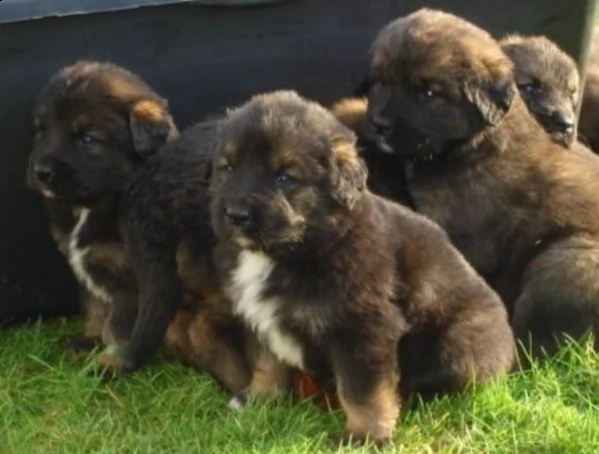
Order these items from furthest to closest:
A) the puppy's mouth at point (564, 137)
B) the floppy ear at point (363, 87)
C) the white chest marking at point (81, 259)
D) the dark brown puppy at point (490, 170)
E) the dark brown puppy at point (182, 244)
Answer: the puppy's mouth at point (564, 137)
the floppy ear at point (363, 87)
the dark brown puppy at point (490, 170)
the white chest marking at point (81, 259)
the dark brown puppy at point (182, 244)

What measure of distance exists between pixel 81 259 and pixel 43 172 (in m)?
0.43

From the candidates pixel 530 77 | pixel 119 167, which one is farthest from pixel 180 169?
pixel 530 77

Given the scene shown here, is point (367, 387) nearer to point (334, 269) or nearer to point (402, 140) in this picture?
point (334, 269)

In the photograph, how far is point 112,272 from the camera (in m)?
5.70

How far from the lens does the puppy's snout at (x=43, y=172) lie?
18.0 feet

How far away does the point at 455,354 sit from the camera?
17.6 ft

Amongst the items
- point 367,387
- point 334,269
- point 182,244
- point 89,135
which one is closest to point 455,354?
point 367,387

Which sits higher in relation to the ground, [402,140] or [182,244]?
[402,140]

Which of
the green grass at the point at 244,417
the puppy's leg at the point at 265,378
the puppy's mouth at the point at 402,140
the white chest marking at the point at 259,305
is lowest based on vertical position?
the green grass at the point at 244,417

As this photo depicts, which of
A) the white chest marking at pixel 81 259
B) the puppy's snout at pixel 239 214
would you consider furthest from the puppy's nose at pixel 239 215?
the white chest marking at pixel 81 259

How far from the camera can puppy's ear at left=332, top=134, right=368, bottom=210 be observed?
4.94 metres

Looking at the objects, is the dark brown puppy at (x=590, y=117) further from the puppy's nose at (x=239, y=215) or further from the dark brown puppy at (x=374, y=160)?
the puppy's nose at (x=239, y=215)

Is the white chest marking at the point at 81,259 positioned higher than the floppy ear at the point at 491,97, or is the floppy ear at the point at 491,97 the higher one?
the floppy ear at the point at 491,97

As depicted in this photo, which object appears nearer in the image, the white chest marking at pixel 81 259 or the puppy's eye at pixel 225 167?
the puppy's eye at pixel 225 167
